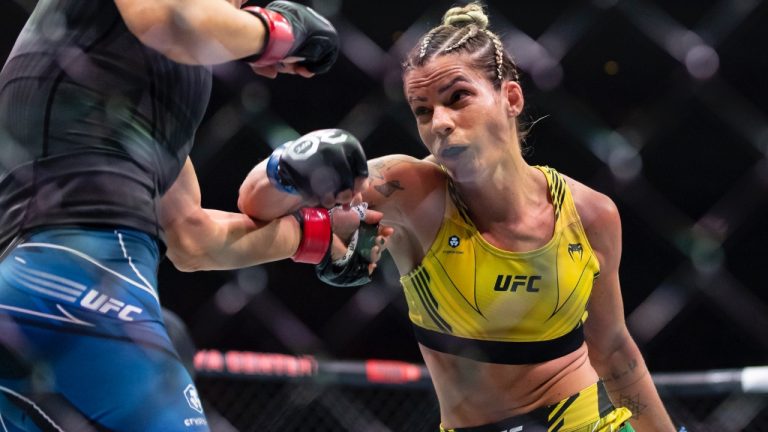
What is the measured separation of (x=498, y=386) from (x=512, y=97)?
2.01 ft

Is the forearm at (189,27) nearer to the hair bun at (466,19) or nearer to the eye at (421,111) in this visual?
the eye at (421,111)

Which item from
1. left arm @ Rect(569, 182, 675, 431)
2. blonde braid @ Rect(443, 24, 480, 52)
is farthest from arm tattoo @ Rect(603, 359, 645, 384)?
blonde braid @ Rect(443, 24, 480, 52)

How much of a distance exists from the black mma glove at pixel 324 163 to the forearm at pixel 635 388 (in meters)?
0.93

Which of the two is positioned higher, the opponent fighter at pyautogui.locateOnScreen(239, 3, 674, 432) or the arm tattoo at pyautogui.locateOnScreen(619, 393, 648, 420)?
the opponent fighter at pyautogui.locateOnScreen(239, 3, 674, 432)

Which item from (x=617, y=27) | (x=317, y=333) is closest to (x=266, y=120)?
(x=317, y=333)

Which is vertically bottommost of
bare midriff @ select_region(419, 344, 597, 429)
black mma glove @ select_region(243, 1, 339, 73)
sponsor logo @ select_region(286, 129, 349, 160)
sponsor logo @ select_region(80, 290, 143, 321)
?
bare midriff @ select_region(419, 344, 597, 429)

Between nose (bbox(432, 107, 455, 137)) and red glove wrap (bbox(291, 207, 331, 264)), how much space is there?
28 cm

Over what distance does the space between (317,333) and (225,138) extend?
978 mm

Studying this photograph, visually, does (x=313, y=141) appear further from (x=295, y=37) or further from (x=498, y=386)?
(x=498, y=386)

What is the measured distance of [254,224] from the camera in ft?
6.23

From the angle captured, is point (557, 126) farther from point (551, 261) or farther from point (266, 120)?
point (551, 261)

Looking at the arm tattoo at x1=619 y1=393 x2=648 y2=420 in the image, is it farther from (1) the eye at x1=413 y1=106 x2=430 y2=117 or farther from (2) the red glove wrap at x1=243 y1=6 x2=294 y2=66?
(2) the red glove wrap at x1=243 y1=6 x2=294 y2=66

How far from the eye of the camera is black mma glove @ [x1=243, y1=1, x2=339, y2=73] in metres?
1.44

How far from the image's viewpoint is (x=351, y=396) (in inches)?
155
